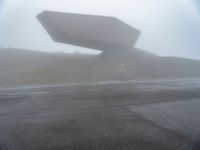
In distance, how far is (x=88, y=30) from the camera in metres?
36.1

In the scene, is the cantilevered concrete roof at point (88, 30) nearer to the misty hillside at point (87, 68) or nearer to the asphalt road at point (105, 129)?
the misty hillside at point (87, 68)

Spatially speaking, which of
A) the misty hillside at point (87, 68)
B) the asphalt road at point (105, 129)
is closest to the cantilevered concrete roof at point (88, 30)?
the misty hillside at point (87, 68)

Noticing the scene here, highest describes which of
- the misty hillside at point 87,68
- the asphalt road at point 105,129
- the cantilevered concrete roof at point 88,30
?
the cantilevered concrete roof at point 88,30

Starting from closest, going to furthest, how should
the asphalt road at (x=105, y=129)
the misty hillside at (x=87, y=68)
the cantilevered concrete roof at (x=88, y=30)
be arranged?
1. the asphalt road at (x=105, y=129)
2. the misty hillside at (x=87, y=68)
3. the cantilevered concrete roof at (x=88, y=30)

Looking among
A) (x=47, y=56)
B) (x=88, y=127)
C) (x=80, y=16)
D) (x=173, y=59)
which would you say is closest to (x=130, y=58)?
(x=173, y=59)

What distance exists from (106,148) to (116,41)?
35.3 metres

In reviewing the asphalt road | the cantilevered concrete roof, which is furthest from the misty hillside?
the asphalt road

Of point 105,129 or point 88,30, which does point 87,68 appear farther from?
point 105,129

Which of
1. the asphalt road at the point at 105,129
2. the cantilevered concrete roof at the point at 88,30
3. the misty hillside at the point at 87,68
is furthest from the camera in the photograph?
the cantilevered concrete roof at the point at 88,30

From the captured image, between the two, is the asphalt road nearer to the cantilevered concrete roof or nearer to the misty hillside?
the misty hillside

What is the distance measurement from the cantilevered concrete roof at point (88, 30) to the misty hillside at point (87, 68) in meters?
2.70

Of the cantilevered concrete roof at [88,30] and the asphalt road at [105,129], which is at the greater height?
the cantilevered concrete roof at [88,30]

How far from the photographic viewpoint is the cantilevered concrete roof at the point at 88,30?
34.6 m

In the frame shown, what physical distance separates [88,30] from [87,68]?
6590 mm
